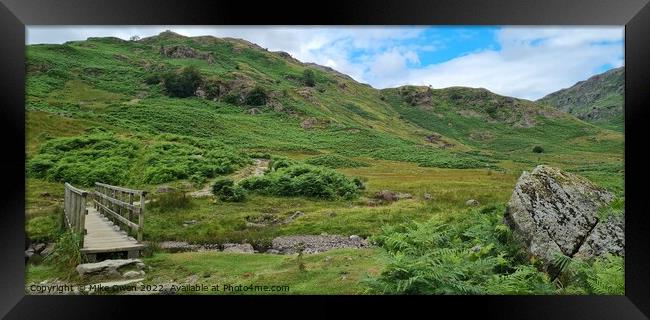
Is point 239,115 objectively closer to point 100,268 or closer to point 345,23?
point 100,268

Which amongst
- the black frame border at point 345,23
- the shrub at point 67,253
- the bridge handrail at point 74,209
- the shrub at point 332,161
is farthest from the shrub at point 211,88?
the shrub at point 67,253

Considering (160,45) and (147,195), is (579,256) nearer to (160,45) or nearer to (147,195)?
(147,195)

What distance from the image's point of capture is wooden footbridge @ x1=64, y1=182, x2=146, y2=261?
598cm

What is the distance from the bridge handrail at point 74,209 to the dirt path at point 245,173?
189 cm

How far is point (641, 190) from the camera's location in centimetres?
527

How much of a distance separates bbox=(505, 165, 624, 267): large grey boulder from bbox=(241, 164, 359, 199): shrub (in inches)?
120

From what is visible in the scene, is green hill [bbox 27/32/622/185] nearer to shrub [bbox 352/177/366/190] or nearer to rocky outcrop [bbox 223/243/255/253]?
shrub [bbox 352/177/366/190]

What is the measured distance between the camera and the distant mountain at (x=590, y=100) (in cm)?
795

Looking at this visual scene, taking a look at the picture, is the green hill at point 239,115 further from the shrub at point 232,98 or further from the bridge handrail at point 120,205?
the bridge handrail at point 120,205

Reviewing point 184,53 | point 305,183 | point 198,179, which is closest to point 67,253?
point 198,179

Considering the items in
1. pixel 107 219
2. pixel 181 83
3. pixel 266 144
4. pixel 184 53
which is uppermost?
pixel 184 53

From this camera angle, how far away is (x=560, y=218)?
541 cm

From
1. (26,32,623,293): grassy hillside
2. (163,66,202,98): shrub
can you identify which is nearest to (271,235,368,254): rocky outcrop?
(26,32,623,293): grassy hillside

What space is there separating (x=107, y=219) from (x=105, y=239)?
920 millimetres
